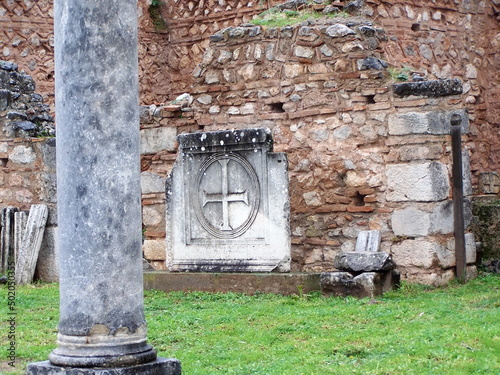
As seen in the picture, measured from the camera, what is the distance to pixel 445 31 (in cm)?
1320

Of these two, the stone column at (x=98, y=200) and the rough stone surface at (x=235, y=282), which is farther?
the rough stone surface at (x=235, y=282)

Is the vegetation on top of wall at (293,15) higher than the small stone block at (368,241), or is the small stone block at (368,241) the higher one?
the vegetation on top of wall at (293,15)

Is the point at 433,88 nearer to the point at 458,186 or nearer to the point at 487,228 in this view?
the point at 458,186

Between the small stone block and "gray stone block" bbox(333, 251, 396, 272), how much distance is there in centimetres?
43

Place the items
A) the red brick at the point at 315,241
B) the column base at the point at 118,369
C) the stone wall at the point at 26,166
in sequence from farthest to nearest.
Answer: the stone wall at the point at 26,166 < the red brick at the point at 315,241 < the column base at the point at 118,369

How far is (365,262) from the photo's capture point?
8.62 m

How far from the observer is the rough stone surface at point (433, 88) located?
30.7 ft

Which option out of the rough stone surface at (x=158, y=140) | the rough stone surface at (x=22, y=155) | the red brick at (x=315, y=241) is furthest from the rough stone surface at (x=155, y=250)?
the rough stone surface at (x=22, y=155)

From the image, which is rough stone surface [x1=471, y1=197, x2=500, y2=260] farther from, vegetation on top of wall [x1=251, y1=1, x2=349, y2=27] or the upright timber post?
vegetation on top of wall [x1=251, y1=1, x2=349, y2=27]

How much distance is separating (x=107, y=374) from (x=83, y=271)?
1.67ft

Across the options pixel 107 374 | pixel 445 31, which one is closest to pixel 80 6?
pixel 107 374

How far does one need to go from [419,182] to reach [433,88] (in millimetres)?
972

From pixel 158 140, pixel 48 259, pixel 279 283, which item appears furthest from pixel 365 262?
pixel 48 259

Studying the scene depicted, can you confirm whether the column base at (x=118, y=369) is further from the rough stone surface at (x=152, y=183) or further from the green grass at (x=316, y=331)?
the rough stone surface at (x=152, y=183)
